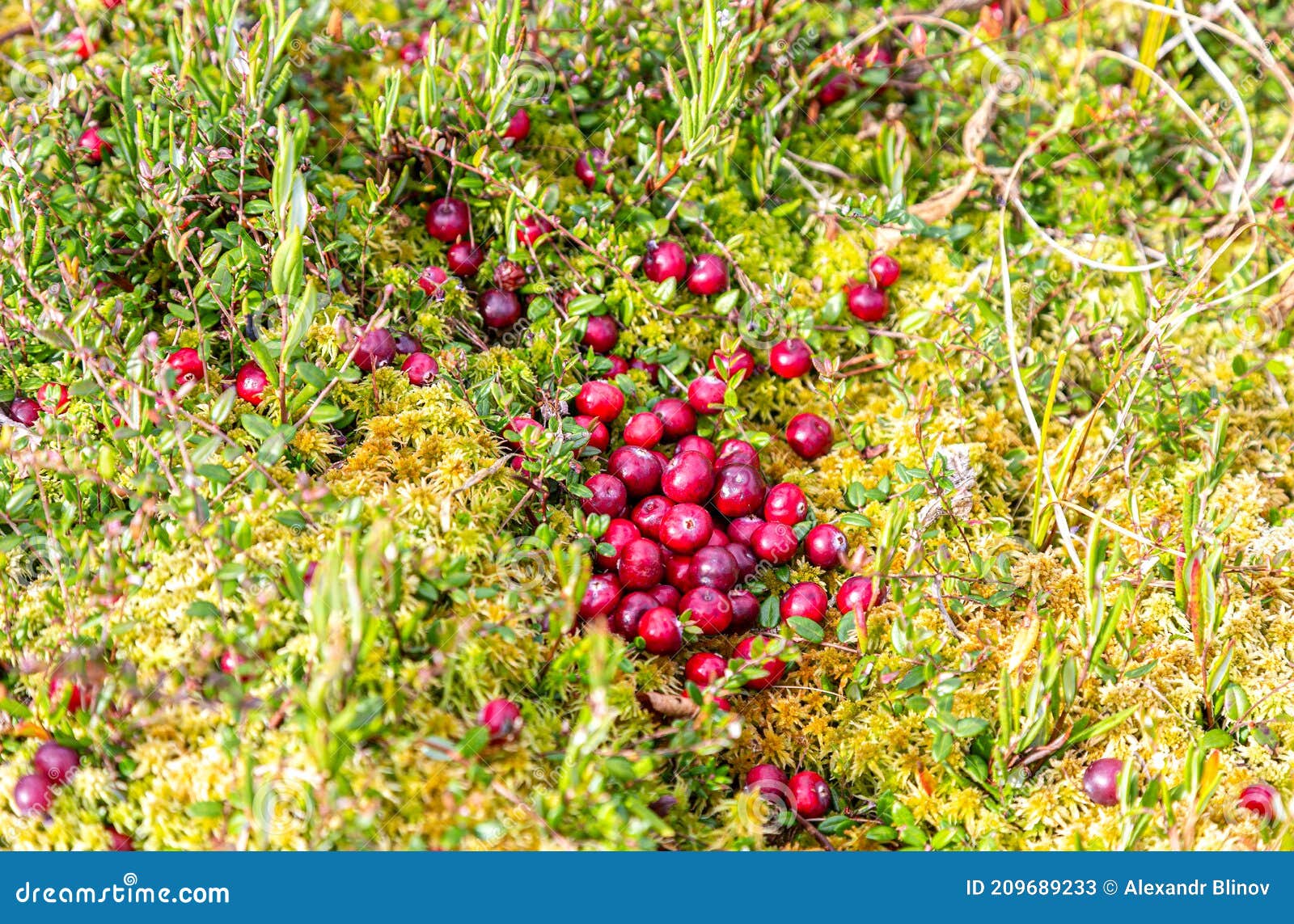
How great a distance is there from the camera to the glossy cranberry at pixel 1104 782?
217cm

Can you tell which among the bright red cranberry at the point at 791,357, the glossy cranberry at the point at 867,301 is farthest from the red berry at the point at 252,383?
the glossy cranberry at the point at 867,301

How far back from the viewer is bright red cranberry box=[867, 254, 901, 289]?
3082 millimetres

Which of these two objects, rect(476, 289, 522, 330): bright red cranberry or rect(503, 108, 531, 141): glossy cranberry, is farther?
rect(503, 108, 531, 141): glossy cranberry

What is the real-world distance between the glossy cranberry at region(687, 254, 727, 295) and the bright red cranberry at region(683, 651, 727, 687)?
1.18 m

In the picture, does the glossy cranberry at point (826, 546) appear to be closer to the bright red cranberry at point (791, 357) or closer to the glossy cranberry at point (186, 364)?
the bright red cranberry at point (791, 357)

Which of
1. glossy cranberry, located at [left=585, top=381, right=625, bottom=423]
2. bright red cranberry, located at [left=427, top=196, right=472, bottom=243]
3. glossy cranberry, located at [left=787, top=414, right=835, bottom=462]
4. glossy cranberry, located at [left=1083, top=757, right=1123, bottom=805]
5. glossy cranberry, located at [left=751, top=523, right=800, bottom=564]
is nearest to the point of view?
glossy cranberry, located at [left=1083, top=757, right=1123, bottom=805]

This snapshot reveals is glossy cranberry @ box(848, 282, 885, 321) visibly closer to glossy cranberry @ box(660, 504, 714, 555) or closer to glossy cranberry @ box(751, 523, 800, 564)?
glossy cranberry @ box(751, 523, 800, 564)

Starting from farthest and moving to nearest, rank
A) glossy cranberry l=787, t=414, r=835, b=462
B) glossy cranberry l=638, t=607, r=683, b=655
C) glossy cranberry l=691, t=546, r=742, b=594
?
1. glossy cranberry l=787, t=414, r=835, b=462
2. glossy cranberry l=691, t=546, r=742, b=594
3. glossy cranberry l=638, t=607, r=683, b=655

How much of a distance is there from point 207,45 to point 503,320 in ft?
3.86

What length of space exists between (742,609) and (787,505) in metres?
0.32

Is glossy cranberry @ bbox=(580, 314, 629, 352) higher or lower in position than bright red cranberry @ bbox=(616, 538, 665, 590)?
higher

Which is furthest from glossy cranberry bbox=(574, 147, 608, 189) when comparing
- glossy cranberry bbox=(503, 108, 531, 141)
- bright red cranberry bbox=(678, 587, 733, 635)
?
bright red cranberry bbox=(678, 587, 733, 635)

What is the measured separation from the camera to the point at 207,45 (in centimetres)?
288

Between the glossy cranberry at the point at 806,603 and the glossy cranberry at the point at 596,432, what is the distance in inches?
25.2
